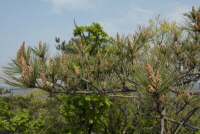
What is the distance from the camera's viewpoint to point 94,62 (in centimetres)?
285

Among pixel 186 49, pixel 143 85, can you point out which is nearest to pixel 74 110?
pixel 186 49

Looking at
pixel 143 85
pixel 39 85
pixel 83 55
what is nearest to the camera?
pixel 143 85

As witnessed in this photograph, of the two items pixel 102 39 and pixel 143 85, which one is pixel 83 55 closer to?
pixel 143 85

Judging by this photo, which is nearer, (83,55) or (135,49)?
(135,49)

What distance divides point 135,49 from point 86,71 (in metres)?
0.84

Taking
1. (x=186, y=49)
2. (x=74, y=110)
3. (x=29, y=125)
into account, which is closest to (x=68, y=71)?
(x=186, y=49)

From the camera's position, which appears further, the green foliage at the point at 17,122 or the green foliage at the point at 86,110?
the green foliage at the point at 86,110

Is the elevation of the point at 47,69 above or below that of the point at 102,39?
below

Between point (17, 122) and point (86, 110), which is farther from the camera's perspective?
point (86, 110)

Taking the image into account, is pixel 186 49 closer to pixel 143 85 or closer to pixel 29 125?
pixel 143 85

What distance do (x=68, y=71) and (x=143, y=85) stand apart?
1.39m

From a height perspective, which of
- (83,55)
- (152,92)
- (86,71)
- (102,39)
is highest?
(102,39)

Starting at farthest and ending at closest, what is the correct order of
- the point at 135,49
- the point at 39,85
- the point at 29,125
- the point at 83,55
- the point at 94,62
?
the point at 29,125, the point at 83,55, the point at 94,62, the point at 135,49, the point at 39,85

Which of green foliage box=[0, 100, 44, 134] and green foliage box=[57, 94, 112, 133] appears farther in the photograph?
green foliage box=[57, 94, 112, 133]
